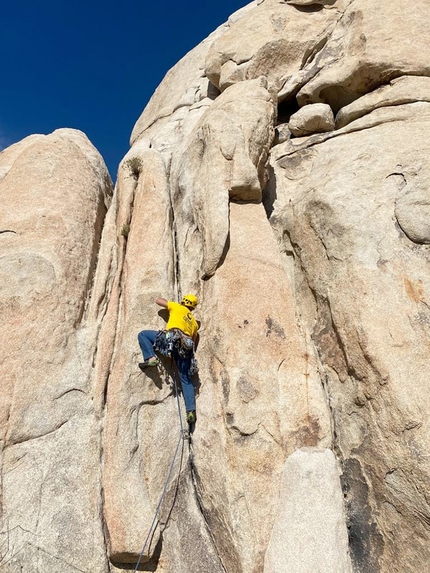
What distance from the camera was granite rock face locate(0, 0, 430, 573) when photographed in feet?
18.5

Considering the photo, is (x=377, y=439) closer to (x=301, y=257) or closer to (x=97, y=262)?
(x=301, y=257)

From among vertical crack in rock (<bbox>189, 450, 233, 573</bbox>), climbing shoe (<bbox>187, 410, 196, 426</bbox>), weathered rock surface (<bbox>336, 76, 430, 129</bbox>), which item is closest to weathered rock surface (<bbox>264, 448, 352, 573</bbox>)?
vertical crack in rock (<bbox>189, 450, 233, 573</bbox>)

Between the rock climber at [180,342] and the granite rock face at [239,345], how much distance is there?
0.22 m

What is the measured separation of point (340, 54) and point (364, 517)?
1105 centimetres

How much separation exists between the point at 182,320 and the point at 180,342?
1.29 feet

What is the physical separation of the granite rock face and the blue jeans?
198 mm

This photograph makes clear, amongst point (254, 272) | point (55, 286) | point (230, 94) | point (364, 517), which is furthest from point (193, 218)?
point (364, 517)

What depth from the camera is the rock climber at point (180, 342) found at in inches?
271

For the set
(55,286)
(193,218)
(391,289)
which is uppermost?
(193,218)

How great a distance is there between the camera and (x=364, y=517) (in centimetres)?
560

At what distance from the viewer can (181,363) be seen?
709 centimetres

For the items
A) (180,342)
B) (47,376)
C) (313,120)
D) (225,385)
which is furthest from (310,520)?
(313,120)

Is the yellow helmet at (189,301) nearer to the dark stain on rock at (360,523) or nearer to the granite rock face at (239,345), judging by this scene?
the granite rock face at (239,345)

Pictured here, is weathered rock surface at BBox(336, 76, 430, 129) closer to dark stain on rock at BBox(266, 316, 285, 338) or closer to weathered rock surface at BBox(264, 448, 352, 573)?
dark stain on rock at BBox(266, 316, 285, 338)
